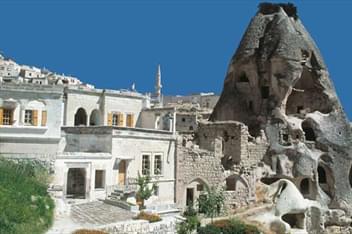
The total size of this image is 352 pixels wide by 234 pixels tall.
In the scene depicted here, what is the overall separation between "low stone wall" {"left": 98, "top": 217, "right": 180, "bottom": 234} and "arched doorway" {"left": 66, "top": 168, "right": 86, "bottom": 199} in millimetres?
7239

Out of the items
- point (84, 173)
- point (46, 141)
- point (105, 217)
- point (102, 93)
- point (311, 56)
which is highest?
point (311, 56)

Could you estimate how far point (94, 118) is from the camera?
40.5m

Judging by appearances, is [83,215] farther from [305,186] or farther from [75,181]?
[305,186]

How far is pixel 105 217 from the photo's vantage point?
83.4 feet

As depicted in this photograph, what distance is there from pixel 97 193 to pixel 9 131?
657 centimetres

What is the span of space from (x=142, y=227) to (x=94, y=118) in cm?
1820

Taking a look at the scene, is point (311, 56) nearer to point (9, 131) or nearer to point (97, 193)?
point (97, 193)

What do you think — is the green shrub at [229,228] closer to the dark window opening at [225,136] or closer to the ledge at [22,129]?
the ledge at [22,129]

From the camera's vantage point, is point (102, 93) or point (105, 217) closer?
point (105, 217)

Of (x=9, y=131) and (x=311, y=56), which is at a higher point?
(x=311, y=56)

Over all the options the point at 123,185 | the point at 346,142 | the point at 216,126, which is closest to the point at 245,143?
the point at 216,126

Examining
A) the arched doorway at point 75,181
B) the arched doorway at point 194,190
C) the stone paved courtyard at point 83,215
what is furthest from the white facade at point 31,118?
the arched doorway at point 194,190

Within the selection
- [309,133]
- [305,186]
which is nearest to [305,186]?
[305,186]

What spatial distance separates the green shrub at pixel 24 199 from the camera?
2006cm
